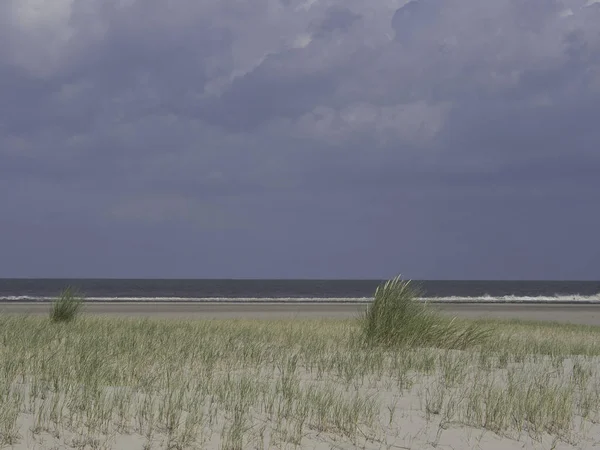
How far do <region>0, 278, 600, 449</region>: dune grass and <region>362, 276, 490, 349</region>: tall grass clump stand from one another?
0.55 m

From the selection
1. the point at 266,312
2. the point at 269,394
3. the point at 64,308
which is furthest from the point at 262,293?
the point at 269,394

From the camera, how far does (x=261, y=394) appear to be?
715 centimetres

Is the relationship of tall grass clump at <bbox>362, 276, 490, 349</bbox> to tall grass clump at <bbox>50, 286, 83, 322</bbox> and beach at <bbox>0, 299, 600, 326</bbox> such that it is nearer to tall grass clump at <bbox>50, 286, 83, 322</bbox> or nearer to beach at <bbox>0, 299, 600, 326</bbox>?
tall grass clump at <bbox>50, 286, 83, 322</bbox>

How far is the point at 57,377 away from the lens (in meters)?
7.08

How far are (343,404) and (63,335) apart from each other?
265 inches

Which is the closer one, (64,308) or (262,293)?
(64,308)

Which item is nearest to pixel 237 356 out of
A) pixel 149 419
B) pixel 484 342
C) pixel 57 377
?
pixel 57 377

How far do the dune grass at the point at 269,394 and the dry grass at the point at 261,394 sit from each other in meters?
0.02

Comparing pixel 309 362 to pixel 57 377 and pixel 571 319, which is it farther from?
pixel 571 319

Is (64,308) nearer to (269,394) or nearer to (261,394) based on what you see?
(261,394)

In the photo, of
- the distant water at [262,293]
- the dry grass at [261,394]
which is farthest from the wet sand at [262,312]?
the dry grass at [261,394]

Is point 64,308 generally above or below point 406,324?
below

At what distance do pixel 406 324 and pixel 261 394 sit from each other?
17.5 feet

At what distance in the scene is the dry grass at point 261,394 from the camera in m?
5.62
